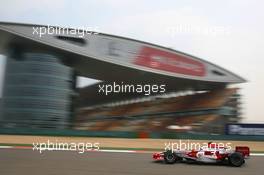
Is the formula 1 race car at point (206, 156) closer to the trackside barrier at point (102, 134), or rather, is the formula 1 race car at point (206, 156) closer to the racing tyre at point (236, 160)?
the racing tyre at point (236, 160)

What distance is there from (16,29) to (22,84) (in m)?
7.99

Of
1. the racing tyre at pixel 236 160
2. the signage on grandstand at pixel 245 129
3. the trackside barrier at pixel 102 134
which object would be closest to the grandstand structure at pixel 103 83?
the trackside barrier at pixel 102 134

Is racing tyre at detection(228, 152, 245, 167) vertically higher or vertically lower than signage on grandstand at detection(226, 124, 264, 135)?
lower

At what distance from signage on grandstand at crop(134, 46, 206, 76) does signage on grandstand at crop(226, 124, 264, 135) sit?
20.2 meters

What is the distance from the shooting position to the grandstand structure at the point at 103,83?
1783 inches

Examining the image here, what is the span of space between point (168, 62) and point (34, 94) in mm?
24090

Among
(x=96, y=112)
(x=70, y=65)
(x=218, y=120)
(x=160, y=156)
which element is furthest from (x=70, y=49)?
(x=160, y=156)

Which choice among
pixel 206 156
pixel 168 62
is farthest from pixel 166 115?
pixel 206 156

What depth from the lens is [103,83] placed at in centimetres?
5647

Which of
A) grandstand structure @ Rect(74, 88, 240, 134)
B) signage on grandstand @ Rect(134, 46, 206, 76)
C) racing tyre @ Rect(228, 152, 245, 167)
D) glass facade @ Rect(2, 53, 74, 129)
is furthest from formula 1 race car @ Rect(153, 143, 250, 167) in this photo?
signage on grandstand @ Rect(134, 46, 206, 76)

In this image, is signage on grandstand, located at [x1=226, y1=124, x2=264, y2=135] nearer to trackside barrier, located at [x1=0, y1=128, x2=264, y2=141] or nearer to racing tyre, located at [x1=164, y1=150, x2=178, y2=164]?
trackside barrier, located at [x1=0, y1=128, x2=264, y2=141]

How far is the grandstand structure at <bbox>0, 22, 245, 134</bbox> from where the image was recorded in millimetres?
45281

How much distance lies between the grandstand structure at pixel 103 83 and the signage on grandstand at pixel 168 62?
163 mm

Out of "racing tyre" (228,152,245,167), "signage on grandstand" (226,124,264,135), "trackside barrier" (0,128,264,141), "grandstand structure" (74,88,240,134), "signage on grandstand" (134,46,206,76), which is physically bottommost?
"racing tyre" (228,152,245,167)
